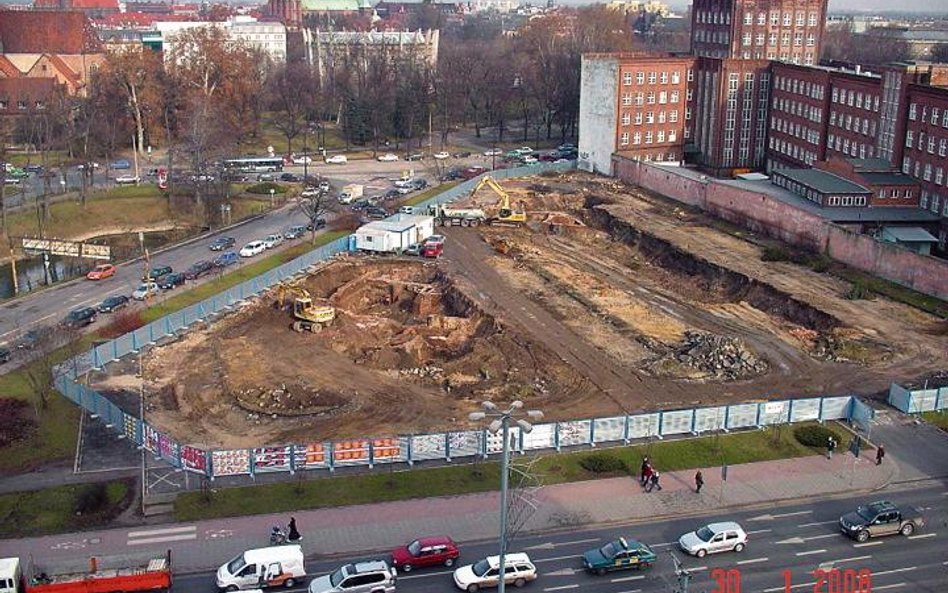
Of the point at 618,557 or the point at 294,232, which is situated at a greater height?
the point at 294,232

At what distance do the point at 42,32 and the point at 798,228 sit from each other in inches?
4593

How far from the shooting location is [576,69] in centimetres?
12950

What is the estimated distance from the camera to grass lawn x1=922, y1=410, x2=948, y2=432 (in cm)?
4191

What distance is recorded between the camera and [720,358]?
48344mm

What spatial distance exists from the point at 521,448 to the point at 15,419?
73.7ft

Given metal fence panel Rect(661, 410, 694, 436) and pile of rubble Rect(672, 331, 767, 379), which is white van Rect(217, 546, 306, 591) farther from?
pile of rubble Rect(672, 331, 767, 379)

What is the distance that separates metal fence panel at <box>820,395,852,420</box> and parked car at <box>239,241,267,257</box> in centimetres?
4262

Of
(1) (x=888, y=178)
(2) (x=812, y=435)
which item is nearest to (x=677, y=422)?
(2) (x=812, y=435)

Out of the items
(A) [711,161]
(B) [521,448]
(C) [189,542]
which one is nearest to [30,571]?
(C) [189,542]

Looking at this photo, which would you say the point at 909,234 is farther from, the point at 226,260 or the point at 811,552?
the point at 226,260

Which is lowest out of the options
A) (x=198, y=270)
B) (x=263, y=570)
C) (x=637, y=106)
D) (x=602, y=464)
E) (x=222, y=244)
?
(x=602, y=464)

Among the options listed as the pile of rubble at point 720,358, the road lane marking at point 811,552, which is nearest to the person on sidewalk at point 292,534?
the road lane marking at point 811,552

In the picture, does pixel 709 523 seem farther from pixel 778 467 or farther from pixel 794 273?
pixel 794 273

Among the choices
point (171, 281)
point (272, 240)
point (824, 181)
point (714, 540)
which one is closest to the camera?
point (714, 540)
